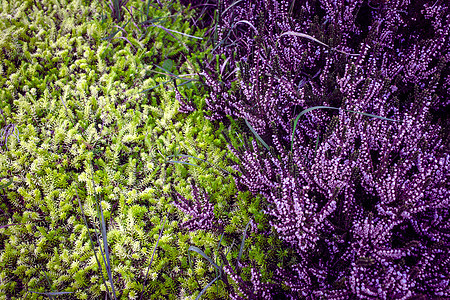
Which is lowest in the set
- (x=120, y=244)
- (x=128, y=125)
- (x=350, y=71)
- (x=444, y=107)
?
(x=120, y=244)

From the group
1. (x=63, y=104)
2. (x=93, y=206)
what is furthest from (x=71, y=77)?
(x=93, y=206)

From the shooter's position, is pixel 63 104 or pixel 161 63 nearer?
pixel 63 104

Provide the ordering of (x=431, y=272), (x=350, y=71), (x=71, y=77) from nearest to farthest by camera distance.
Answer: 1. (x=431, y=272)
2. (x=350, y=71)
3. (x=71, y=77)

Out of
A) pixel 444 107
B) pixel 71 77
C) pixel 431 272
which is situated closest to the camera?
pixel 431 272

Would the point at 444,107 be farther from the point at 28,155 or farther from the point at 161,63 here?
the point at 28,155

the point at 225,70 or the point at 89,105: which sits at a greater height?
the point at 225,70

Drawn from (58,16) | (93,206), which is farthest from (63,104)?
(58,16)

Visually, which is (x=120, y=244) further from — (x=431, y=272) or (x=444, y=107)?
(x=444, y=107)
